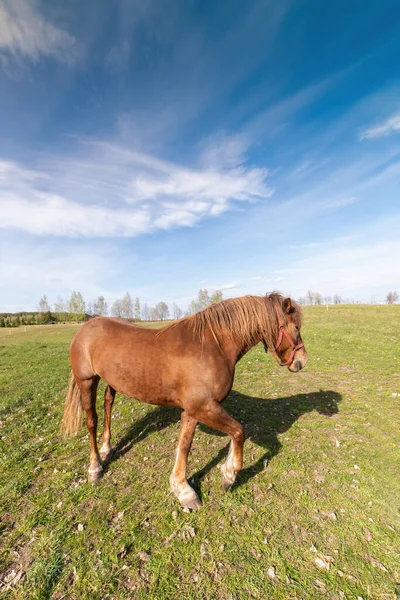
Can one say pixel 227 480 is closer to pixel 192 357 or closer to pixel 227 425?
pixel 227 425

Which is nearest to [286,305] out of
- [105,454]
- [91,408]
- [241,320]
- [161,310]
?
[241,320]

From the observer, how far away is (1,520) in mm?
3646

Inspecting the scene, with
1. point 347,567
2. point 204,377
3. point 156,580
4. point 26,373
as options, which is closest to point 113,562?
point 156,580

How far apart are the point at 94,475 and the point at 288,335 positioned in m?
3.95

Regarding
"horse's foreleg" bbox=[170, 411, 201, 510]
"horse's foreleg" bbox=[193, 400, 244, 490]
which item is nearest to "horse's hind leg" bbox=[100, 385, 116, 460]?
"horse's foreleg" bbox=[170, 411, 201, 510]

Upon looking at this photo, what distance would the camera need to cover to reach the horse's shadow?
4797mm

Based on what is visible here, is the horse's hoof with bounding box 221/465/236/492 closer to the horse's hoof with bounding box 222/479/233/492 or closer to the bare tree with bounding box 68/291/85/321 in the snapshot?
the horse's hoof with bounding box 222/479/233/492

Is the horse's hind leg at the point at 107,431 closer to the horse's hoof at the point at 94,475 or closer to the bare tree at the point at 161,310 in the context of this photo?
the horse's hoof at the point at 94,475

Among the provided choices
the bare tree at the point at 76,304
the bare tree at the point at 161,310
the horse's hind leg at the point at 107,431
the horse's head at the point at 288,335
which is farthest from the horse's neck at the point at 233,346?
the bare tree at the point at 161,310

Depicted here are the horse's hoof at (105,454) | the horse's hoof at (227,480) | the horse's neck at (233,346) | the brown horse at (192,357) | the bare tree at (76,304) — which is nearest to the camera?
the brown horse at (192,357)

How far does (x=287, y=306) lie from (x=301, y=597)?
3.29 metres

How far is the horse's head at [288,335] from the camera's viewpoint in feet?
14.1

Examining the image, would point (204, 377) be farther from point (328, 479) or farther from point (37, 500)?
point (37, 500)

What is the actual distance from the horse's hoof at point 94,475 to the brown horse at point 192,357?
0.05 ft
